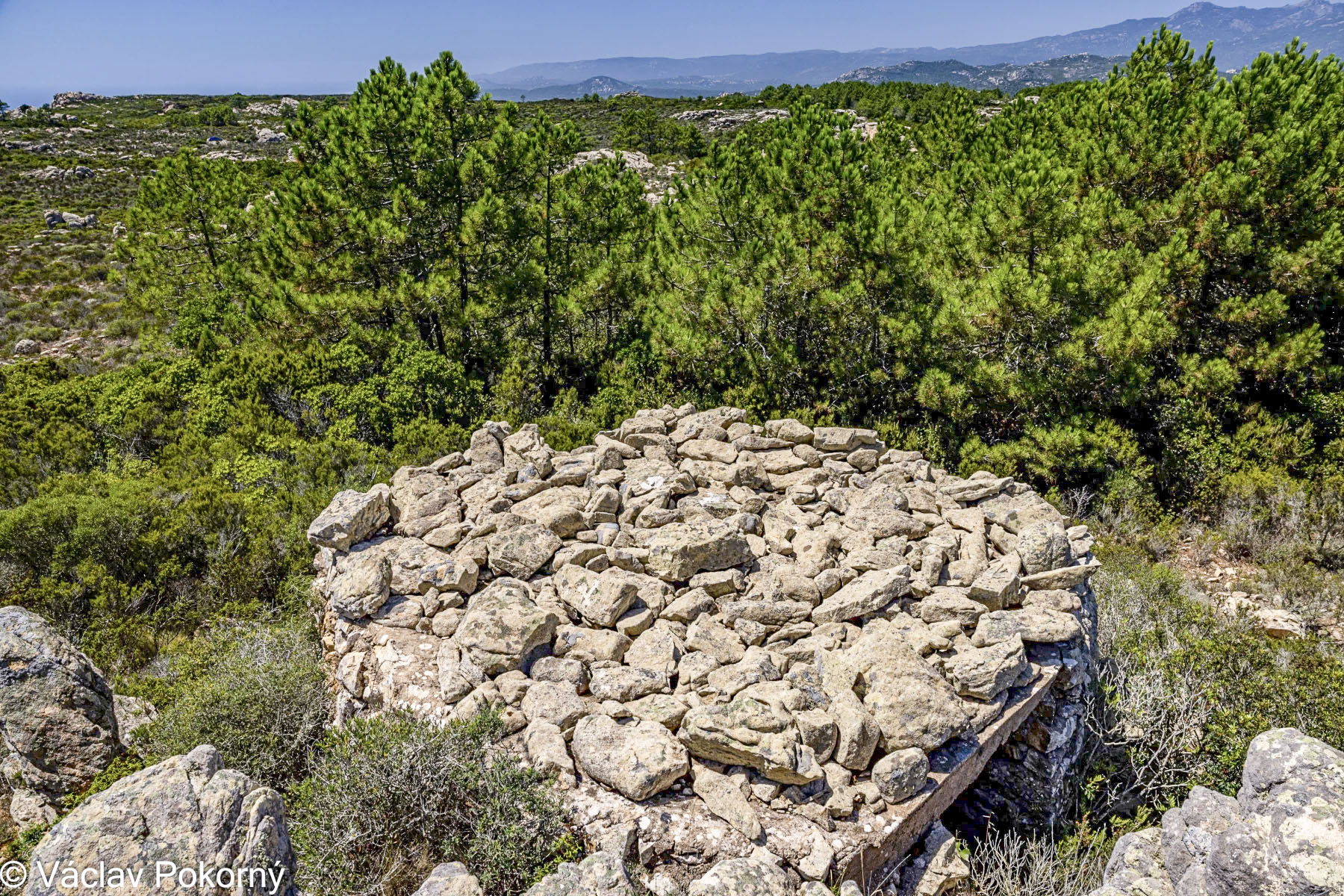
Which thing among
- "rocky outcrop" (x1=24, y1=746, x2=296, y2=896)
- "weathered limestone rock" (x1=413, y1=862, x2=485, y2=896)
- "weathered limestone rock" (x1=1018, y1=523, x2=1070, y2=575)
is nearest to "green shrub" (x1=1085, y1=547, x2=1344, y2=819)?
"weathered limestone rock" (x1=1018, y1=523, x2=1070, y2=575)

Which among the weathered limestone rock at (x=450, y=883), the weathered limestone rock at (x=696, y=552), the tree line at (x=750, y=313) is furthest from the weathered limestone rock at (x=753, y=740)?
the tree line at (x=750, y=313)

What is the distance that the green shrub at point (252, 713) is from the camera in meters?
5.60

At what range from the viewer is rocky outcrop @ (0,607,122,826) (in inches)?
210

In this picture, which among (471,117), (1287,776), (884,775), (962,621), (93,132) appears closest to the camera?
(1287,776)

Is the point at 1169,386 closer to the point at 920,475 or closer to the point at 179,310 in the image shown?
the point at 920,475

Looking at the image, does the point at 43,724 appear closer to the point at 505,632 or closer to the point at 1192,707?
the point at 505,632

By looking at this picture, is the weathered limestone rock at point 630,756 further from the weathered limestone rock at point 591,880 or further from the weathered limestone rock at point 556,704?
the weathered limestone rock at point 591,880

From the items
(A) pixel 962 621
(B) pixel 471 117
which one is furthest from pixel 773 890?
(B) pixel 471 117

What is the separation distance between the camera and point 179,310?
17125 millimetres

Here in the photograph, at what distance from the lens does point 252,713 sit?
579 centimetres

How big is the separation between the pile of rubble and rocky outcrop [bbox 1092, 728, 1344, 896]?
123 cm

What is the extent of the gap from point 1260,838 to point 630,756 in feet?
12.4

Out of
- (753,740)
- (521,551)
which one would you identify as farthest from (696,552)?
(753,740)

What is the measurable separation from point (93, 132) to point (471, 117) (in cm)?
7510
